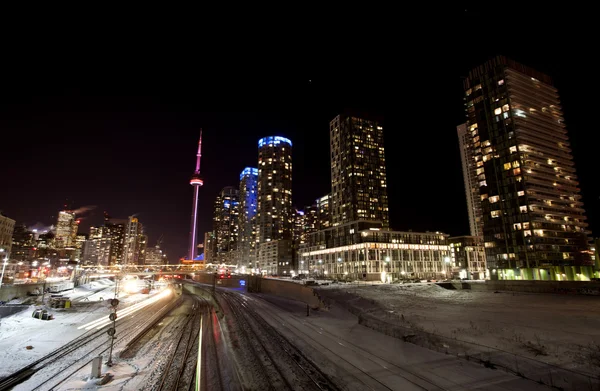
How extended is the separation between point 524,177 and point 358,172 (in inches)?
3063

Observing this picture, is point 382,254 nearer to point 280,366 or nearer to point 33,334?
point 280,366

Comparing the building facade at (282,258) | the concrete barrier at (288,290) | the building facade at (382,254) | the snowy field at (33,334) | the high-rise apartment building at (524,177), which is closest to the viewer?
the snowy field at (33,334)

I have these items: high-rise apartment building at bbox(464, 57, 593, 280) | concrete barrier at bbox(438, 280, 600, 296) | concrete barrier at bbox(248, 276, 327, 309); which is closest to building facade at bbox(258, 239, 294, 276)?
concrete barrier at bbox(248, 276, 327, 309)

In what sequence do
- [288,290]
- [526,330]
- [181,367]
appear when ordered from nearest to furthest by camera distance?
[181,367]
[526,330]
[288,290]

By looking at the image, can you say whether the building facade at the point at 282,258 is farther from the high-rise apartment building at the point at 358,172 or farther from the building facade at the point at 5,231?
the building facade at the point at 5,231

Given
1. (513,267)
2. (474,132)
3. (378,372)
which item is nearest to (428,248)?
(513,267)

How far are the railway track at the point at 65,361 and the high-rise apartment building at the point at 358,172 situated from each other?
5633 inches

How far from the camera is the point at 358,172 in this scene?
550ft

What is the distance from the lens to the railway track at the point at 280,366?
15367 millimetres

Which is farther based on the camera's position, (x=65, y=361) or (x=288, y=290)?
(x=288, y=290)

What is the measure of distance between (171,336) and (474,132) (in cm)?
12901

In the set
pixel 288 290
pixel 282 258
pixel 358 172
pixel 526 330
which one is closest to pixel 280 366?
pixel 526 330

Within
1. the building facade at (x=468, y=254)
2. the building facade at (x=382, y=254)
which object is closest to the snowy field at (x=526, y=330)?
the building facade at (x=382, y=254)

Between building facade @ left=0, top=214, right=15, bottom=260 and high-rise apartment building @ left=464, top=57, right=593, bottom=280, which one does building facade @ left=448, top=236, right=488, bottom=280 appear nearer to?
high-rise apartment building @ left=464, top=57, right=593, bottom=280
